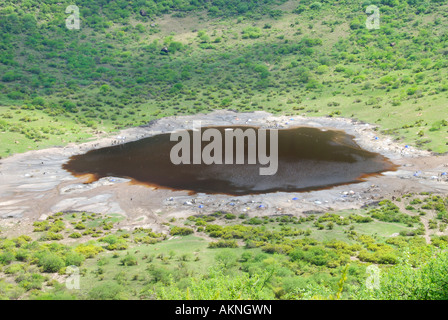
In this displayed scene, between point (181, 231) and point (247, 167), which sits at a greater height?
point (247, 167)

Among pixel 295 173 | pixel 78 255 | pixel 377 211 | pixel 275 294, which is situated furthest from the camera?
pixel 295 173

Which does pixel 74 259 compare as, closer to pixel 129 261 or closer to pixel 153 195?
pixel 129 261

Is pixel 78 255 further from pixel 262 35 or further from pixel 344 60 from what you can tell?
pixel 262 35

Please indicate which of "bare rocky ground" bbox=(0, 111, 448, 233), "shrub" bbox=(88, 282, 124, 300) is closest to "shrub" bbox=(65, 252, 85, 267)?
"shrub" bbox=(88, 282, 124, 300)

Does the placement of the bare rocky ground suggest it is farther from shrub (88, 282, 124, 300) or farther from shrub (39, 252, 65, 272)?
shrub (88, 282, 124, 300)

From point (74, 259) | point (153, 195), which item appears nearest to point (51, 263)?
point (74, 259)

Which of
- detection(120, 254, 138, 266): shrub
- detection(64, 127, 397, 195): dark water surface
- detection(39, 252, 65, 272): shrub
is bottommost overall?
detection(120, 254, 138, 266): shrub

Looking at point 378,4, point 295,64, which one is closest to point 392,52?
point 295,64
